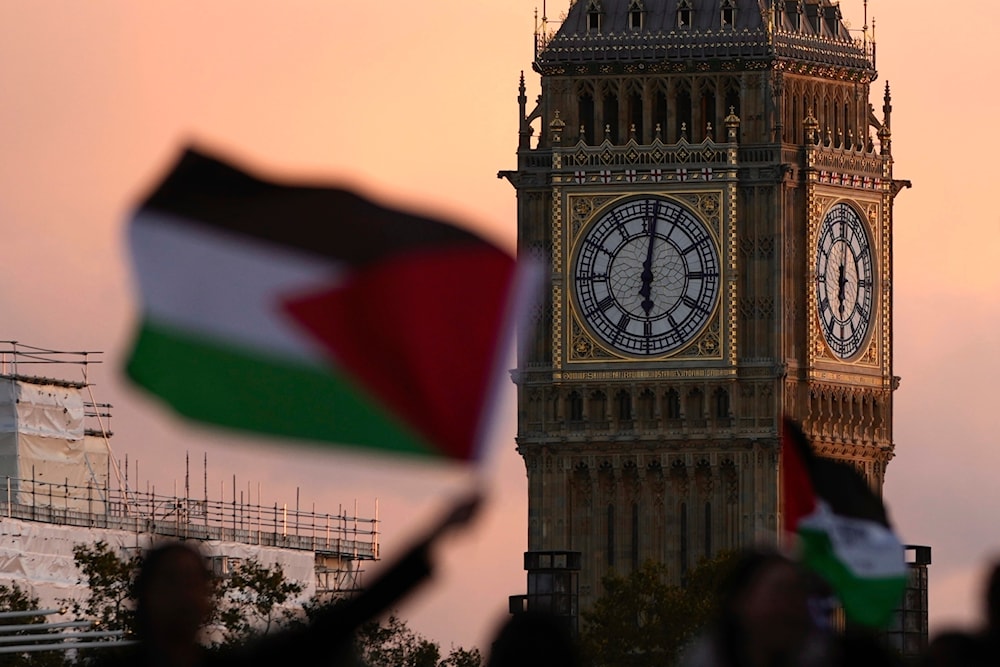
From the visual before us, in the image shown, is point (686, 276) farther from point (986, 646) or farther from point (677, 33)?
point (986, 646)

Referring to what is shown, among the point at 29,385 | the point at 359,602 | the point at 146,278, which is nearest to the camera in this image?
the point at 359,602

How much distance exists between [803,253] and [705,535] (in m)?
7.32

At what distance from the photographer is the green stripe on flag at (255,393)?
17938 mm

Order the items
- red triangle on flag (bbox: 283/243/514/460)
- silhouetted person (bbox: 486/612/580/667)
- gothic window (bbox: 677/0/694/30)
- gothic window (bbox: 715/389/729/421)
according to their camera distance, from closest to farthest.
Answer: silhouetted person (bbox: 486/612/580/667)
red triangle on flag (bbox: 283/243/514/460)
gothic window (bbox: 715/389/729/421)
gothic window (bbox: 677/0/694/30)

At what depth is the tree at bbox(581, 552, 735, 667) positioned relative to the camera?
328ft

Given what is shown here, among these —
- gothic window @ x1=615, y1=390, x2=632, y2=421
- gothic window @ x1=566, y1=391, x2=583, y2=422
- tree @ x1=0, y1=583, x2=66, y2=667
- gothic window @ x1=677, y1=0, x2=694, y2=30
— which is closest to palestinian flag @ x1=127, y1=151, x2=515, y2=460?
tree @ x1=0, y1=583, x2=66, y2=667

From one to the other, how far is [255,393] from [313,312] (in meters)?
0.58

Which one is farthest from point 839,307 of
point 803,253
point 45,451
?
point 45,451

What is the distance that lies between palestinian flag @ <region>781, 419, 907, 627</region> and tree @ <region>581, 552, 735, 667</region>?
75.4 meters

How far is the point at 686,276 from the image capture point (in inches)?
4296

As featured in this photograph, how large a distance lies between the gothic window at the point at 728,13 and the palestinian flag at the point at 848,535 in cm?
8885

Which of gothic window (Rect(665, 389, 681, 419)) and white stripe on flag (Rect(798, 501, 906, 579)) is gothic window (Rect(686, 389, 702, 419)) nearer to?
gothic window (Rect(665, 389, 681, 419))

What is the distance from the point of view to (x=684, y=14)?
369 feet

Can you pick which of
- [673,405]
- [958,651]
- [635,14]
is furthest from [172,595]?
[635,14]
